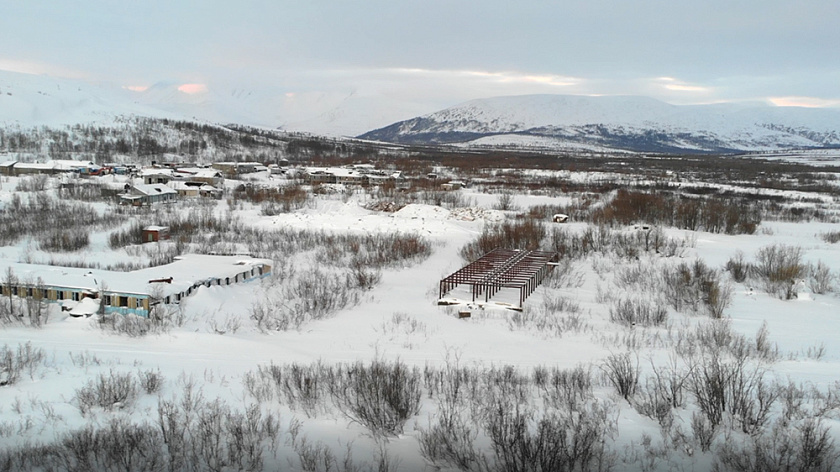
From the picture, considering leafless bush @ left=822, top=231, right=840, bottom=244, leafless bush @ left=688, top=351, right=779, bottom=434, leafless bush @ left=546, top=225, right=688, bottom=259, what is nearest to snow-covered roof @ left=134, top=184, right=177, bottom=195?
leafless bush @ left=546, top=225, right=688, bottom=259

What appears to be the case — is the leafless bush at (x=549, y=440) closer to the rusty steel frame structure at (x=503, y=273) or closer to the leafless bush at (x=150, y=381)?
the leafless bush at (x=150, y=381)

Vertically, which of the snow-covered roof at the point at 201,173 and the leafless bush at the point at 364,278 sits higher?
the snow-covered roof at the point at 201,173

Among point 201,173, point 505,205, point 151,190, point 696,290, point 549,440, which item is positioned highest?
point 201,173

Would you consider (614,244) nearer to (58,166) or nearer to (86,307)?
(86,307)

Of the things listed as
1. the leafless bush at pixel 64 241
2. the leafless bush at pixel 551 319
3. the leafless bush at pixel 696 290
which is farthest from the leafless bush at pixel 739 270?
Answer: the leafless bush at pixel 64 241

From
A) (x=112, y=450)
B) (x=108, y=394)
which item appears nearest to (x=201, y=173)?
(x=108, y=394)

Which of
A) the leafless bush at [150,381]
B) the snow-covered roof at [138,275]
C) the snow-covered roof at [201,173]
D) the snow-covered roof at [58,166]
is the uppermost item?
the snow-covered roof at [58,166]

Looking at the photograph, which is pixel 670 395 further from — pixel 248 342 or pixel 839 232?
pixel 839 232
